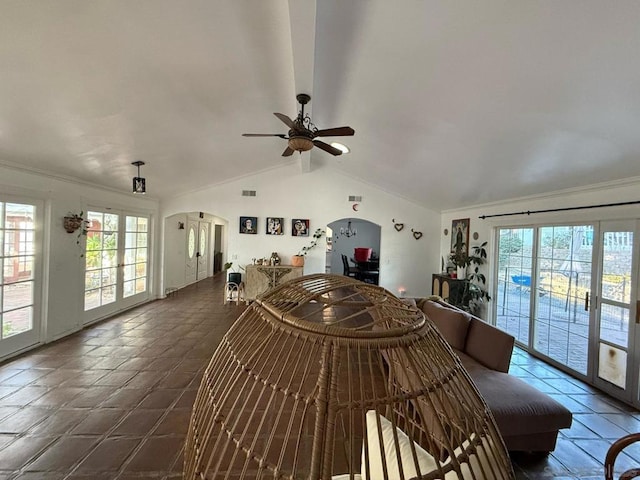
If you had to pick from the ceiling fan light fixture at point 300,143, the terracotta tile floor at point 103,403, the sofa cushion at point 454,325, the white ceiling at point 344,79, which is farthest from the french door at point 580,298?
the terracotta tile floor at point 103,403

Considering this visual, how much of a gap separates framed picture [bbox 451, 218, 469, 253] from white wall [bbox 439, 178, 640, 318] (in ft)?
0.38

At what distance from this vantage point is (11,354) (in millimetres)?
3561

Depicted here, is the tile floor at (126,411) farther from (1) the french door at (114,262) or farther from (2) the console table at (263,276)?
(2) the console table at (263,276)

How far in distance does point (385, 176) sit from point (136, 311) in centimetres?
554

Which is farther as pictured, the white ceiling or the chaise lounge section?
the chaise lounge section

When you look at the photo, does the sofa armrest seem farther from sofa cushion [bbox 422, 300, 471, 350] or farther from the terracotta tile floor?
the terracotta tile floor

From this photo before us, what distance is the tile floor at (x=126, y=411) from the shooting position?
2.07 meters

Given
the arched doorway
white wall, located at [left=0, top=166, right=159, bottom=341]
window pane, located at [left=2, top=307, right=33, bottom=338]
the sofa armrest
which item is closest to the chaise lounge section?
the sofa armrest

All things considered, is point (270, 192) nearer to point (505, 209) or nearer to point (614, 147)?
point (505, 209)

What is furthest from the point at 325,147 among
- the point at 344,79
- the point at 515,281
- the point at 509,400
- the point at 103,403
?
the point at 515,281

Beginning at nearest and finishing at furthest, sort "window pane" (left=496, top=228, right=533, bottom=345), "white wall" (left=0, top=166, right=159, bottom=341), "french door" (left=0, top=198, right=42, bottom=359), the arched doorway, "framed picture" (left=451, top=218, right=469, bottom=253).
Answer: "french door" (left=0, top=198, right=42, bottom=359)
"white wall" (left=0, top=166, right=159, bottom=341)
"window pane" (left=496, top=228, right=533, bottom=345)
"framed picture" (left=451, top=218, right=469, bottom=253)
the arched doorway

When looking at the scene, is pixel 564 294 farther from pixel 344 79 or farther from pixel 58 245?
pixel 58 245

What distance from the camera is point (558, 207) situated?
3.85 m

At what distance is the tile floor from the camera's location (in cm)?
207
